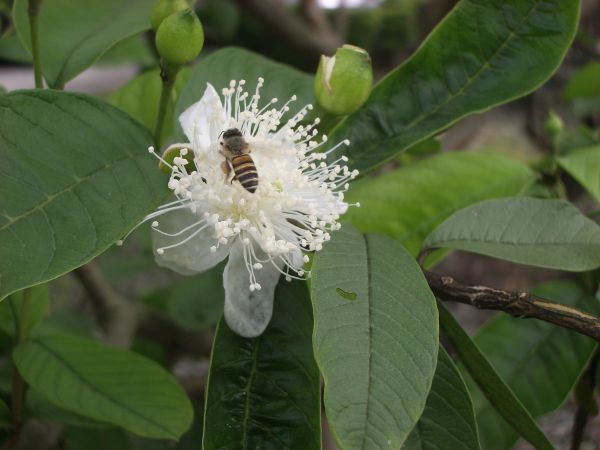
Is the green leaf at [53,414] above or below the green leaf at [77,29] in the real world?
below

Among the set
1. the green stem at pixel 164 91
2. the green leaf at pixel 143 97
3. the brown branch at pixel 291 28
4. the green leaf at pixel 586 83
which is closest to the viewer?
the green stem at pixel 164 91

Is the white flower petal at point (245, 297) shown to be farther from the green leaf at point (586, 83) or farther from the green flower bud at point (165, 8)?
the green leaf at point (586, 83)

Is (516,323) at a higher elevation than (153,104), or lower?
lower

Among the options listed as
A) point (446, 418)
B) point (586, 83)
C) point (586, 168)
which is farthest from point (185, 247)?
point (586, 83)

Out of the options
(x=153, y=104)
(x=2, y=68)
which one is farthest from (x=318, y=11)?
(x=2, y=68)

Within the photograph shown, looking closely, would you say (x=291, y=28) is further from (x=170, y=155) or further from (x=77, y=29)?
(x=170, y=155)

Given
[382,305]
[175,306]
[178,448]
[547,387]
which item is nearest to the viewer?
[382,305]

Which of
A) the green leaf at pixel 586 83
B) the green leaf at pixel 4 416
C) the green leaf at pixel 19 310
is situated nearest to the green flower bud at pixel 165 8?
the green leaf at pixel 19 310

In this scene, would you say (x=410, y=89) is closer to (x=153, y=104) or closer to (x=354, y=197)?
(x=354, y=197)
